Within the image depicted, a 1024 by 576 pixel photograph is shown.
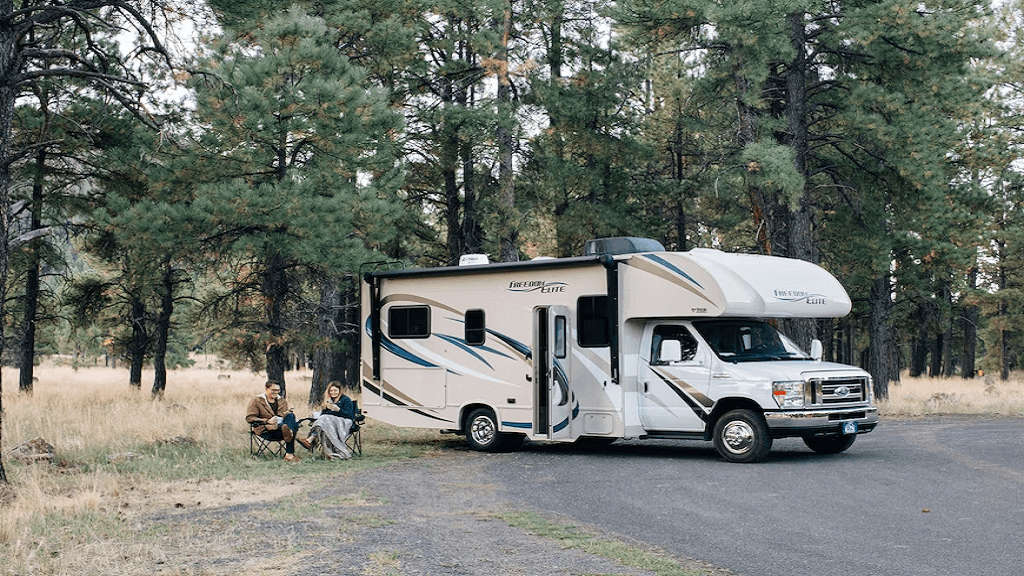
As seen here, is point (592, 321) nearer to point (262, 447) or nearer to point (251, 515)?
point (262, 447)

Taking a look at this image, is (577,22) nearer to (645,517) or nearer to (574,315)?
(574,315)

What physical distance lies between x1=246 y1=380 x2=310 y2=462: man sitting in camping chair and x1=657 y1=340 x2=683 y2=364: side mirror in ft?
17.8

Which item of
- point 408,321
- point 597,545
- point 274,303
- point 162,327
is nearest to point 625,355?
point 408,321

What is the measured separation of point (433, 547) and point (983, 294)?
131 feet

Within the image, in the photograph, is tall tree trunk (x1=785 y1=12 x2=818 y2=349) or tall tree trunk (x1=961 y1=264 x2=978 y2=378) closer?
tall tree trunk (x1=785 y1=12 x2=818 y2=349)

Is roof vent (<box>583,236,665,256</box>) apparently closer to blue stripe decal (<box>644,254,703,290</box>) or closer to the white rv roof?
the white rv roof

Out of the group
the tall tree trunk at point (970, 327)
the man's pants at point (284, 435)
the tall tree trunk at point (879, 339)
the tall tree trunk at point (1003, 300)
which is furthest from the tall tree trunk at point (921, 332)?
the man's pants at point (284, 435)

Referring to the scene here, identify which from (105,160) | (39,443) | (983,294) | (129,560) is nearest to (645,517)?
(129,560)

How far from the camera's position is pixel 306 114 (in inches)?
806

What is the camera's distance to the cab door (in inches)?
597

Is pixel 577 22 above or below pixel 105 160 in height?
above

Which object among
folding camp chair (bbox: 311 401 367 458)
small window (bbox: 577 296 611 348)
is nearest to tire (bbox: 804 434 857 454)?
small window (bbox: 577 296 611 348)

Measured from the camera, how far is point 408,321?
715 inches

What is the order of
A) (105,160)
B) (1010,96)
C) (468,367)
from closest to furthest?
(468,367), (105,160), (1010,96)
